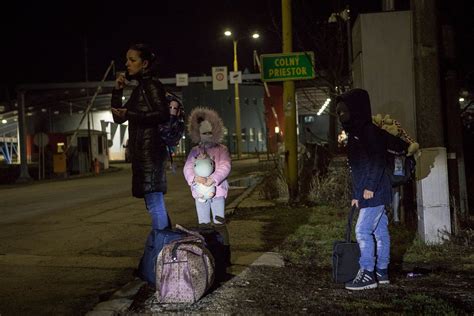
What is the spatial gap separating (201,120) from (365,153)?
6.25 ft

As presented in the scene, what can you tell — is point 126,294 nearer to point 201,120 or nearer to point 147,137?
point 147,137

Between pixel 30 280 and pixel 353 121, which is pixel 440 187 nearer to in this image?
pixel 353 121

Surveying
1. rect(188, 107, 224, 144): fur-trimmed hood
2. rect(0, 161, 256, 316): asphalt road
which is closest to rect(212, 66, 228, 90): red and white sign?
rect(0, 161, 256, 316): asphalt road

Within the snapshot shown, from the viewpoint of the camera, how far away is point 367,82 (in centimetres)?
760

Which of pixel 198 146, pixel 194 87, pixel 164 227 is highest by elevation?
pixel 194 87

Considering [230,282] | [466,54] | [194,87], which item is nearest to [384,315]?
[230,282]

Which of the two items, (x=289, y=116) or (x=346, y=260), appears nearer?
(x=346, y=260)

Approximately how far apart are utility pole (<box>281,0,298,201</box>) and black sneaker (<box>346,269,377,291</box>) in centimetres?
595

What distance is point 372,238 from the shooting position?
511 centimetres

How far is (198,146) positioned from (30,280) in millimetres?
2193

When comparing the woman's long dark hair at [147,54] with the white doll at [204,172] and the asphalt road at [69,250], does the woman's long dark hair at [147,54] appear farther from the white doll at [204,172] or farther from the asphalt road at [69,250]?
the asphalt road at [69,250]

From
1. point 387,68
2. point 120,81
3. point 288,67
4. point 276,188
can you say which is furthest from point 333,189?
point 120,81

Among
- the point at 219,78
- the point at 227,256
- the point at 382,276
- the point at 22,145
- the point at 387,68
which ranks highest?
the point at 219,78

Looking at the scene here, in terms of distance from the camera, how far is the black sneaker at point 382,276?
512cm
